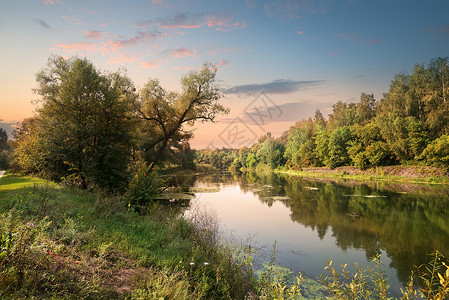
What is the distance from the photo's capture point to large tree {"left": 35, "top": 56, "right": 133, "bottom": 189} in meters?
13.9

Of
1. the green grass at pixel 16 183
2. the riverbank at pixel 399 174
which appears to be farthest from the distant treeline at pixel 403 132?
the green grass at pixel 16 183

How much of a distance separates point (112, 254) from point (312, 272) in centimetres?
655

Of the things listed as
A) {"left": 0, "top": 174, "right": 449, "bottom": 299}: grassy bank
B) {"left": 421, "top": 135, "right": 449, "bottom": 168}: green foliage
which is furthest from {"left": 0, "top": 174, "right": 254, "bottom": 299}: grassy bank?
{"left": 421, "top": 135, "right": 449, "bottom": 168}: green foliage

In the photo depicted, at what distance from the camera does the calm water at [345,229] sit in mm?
8789

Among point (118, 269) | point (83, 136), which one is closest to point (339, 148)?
point (83, 136)

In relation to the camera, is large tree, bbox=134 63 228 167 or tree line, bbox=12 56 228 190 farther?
large tree, bbox=134 63 228 167

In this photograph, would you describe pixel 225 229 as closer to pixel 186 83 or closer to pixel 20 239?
pixel 20 239

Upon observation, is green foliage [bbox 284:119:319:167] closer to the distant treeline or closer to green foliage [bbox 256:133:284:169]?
the distant treeline

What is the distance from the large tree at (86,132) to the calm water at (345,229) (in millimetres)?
8602

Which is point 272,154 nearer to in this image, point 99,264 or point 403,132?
point 403,132

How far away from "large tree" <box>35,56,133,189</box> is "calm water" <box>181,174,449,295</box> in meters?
8.60

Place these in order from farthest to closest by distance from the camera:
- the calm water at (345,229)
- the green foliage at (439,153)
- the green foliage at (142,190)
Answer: the green foliage at (439,153)
the green foliage at (142,190)
the calm water at (345,229)

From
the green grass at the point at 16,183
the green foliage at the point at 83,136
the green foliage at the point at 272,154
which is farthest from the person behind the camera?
the green foliage at the point at 272,154

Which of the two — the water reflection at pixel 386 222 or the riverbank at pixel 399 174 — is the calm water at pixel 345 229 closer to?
the water reflection at pixel 386 222
